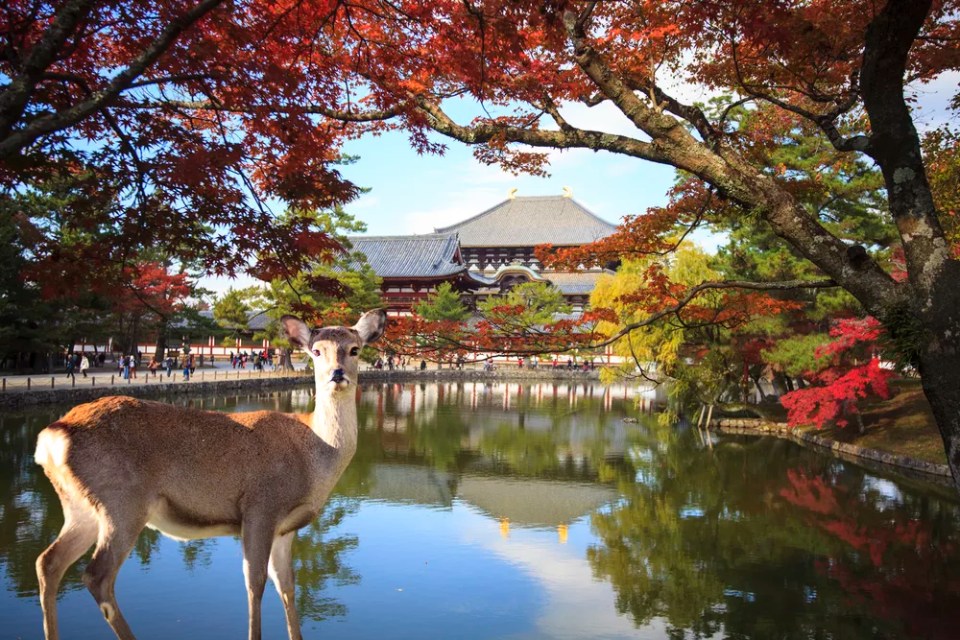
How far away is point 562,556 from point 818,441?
35.7ft

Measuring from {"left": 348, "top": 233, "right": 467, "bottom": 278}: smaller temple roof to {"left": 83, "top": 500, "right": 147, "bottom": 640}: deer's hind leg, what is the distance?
36.7 metres

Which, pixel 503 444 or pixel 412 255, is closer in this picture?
pixel 503 444

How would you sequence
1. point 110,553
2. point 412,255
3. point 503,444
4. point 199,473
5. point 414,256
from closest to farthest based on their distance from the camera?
1. point 110,553
2. point 199,473
3. point 503,444
4. point 414,256
5. point 412,255

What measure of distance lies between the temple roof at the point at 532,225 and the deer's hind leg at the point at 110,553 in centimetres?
4716

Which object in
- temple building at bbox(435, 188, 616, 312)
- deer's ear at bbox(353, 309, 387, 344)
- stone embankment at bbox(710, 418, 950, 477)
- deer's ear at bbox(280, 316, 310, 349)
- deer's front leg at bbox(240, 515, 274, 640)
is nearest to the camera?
deer's front leg at bbox(240, 515, 274, 640)

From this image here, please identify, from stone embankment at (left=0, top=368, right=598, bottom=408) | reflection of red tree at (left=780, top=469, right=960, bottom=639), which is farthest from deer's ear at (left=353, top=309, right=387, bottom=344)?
stone embankment at (left=0, top=368, right=598, bottom=408)

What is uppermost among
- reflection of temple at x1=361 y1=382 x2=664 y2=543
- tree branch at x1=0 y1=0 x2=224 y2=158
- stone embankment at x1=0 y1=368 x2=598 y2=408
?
tree branch at x1=0 y1=0 x2=224 y2=158

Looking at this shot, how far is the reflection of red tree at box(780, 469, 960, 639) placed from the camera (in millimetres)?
6031

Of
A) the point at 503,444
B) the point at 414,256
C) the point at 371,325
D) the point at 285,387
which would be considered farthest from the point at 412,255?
the point at 371,325

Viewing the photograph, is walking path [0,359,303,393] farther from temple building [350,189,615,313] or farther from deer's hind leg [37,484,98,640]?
deer's hind leg [37,484,98,640]

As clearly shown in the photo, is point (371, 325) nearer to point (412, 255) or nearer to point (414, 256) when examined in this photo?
point (414, 256)

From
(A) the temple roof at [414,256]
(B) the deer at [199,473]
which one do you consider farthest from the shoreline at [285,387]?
(A) the temple roof at [414,256]

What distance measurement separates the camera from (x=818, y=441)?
16.1 metres

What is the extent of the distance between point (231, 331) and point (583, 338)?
85.2ft
